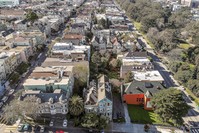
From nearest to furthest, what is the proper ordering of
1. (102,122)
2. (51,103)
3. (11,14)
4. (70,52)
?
(102,122) → (51,103) → (70,52) → (11,14)

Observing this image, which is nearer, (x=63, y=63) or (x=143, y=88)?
(x=143, y=88)

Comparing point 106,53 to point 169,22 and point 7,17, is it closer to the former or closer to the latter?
point 169,22

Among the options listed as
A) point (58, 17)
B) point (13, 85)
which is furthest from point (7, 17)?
point (13, 85)

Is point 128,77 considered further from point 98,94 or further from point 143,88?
point 98,94

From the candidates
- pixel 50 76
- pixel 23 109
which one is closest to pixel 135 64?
pixel 50 76

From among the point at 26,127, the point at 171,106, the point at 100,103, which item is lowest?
the point at 26,127

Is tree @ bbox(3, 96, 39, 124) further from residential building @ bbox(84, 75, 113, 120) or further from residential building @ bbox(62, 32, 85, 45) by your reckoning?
residential building @ bbox(62, 32, 85, 45)

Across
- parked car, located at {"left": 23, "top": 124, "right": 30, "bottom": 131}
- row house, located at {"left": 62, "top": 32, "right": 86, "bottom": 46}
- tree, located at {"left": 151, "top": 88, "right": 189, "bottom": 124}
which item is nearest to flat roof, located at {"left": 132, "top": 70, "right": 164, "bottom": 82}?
tree, located at {"left": 151, "top": 88, "right": 189, "bottom": 124}
